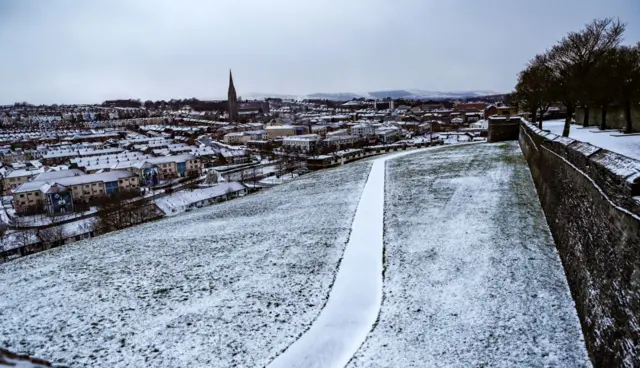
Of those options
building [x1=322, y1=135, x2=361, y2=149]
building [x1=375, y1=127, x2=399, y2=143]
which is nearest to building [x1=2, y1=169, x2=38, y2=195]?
building [x1=322, y1=135, x2=361, y2=149]

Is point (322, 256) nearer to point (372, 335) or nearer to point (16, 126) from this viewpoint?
point (372, 335)

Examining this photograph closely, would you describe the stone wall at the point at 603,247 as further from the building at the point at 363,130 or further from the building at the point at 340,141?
the building at the point at 363,130

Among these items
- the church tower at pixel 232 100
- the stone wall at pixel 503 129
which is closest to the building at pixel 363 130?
the stone wall at pixel 503 129

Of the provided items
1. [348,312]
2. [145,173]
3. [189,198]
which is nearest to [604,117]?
[348,312]

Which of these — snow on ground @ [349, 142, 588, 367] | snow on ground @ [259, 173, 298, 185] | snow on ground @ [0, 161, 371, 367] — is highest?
snow on ground @ [349, 142, 588, 367]

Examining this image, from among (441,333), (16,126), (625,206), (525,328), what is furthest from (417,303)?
(16,126)

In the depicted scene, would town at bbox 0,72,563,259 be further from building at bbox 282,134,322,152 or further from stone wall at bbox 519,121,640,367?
stone wall at bbox 519,121,640,367
